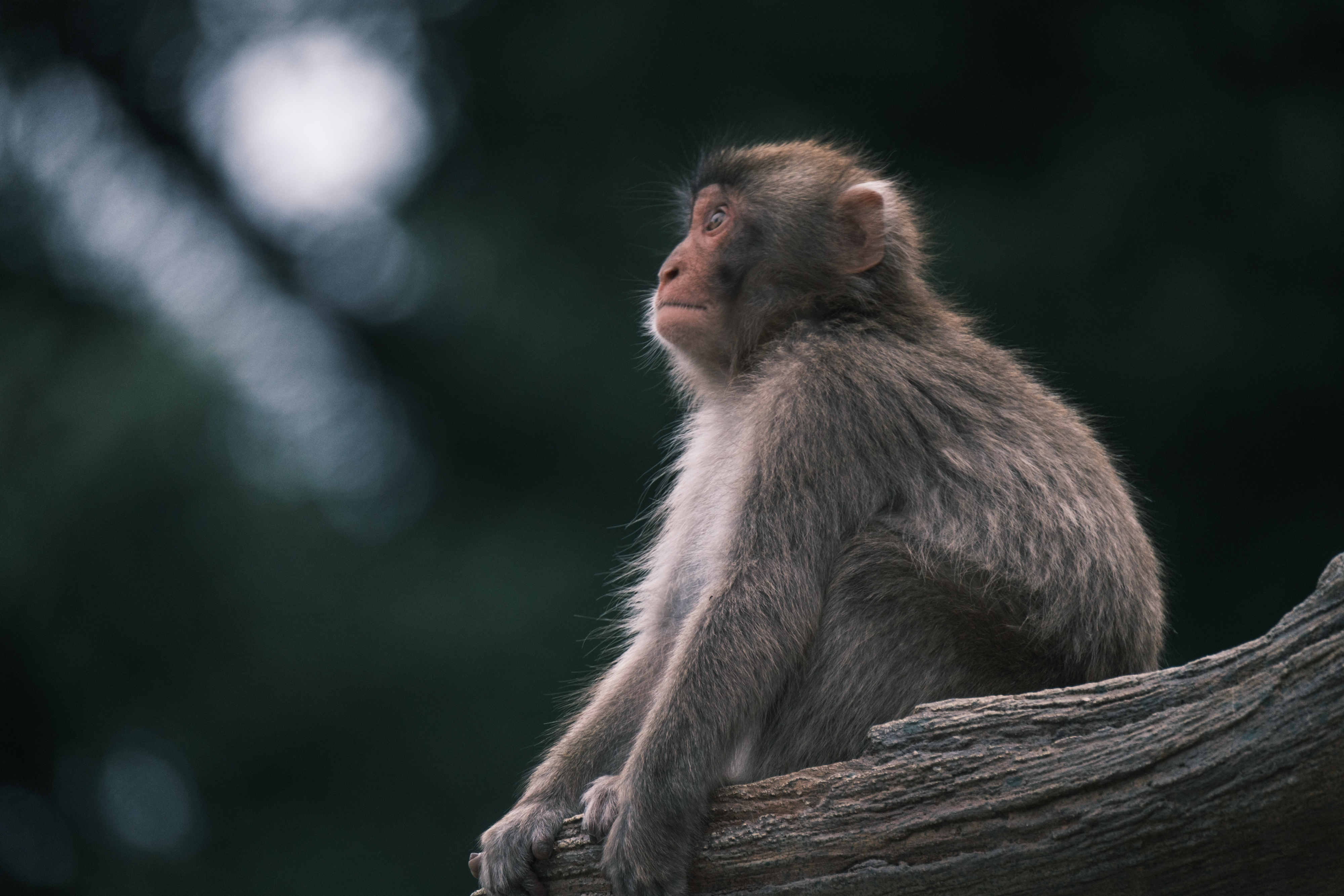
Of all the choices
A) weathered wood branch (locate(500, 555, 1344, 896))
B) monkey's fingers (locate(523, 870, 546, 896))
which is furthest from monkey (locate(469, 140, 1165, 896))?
weathered wood branch (locate(500, 555, 1344, 896))

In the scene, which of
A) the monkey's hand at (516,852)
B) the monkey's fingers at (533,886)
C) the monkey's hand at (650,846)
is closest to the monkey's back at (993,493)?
the monkey's hand at (650,846)

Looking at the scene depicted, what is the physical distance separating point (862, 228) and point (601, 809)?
2960 mm

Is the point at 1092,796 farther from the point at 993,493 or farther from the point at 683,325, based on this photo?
the point at 683,325

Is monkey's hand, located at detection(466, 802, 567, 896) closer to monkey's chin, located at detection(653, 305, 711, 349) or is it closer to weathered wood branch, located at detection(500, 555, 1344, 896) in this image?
weathered wood branch, located at detection(500, 555, 1344, 896)

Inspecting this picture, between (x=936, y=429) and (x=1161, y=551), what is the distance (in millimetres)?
6154

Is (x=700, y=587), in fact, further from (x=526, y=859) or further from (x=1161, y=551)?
(x=1161, y=551)

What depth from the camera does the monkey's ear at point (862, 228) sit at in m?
5.78

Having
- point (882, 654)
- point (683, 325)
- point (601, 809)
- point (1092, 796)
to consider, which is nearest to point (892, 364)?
point (683, 325)

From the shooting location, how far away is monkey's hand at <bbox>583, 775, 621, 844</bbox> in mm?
4422

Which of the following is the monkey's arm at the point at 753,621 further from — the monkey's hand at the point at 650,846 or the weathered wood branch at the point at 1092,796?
the weathered wood branch at the point at 1092,796

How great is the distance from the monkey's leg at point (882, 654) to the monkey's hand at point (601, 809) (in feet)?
1.54

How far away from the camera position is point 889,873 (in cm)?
401

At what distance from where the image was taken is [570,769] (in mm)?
5262

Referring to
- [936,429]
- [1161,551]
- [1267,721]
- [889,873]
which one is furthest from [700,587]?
[1161,551]
